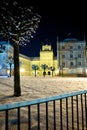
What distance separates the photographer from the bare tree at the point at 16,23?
35.1 ft

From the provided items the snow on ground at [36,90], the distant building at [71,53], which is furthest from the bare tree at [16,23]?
the distant building at [71,53]

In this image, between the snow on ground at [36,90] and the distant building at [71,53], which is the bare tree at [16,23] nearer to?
A: the snow on ground at [36,90]

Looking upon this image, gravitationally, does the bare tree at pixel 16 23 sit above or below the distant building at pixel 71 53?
below

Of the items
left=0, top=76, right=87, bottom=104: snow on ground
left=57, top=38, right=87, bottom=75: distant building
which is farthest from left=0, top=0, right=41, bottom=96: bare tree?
left=57, top=38, right=87, bottom=75: distant building

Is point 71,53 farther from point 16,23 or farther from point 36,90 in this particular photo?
point 16,23

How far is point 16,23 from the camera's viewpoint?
40.1 feet

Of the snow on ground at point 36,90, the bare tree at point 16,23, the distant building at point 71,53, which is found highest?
the distant building at point 71,53

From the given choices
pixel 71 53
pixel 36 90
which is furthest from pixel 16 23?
pixel 71 53

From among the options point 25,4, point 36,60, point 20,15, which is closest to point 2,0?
point 20,15

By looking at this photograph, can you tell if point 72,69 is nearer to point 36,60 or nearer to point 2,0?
point 36,60

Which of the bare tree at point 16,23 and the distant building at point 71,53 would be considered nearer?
the bare tree at point 16,23

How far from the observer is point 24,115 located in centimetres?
736

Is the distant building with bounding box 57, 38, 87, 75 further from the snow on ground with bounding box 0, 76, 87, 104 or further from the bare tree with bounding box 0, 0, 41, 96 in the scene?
the bare tree with bounding box 0, 0, 41, 96

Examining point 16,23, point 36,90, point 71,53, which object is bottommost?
point 36,90
